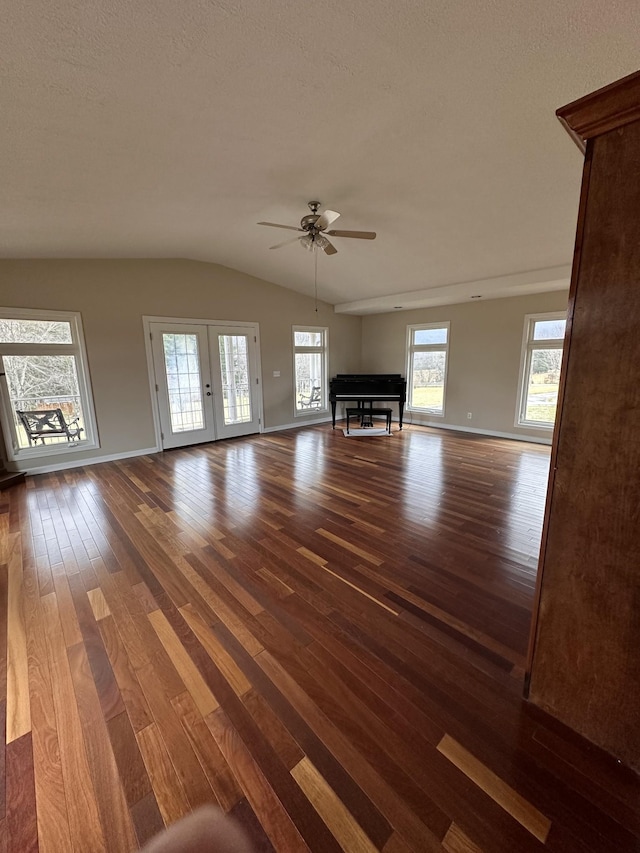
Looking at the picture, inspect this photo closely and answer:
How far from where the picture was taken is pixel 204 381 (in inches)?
229

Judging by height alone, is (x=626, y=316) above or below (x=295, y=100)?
below

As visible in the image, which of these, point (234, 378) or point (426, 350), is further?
point (426, 350)

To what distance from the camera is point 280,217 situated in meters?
3.86

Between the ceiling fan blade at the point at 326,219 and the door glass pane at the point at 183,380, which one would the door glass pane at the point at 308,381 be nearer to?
the door glass pane at the point at 183,380

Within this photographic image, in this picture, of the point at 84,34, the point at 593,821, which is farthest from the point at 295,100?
the point at 593,821

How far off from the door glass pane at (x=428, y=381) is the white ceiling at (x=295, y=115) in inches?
119

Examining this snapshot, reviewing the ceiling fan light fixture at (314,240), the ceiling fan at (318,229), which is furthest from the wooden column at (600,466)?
the ceiling fan light fixture at (314,240)

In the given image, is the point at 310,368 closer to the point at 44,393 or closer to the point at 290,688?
the point at 44,393

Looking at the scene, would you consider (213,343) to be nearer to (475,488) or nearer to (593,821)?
(475,488)

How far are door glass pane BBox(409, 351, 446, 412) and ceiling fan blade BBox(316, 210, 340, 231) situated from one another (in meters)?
4.31

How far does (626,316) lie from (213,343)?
5610 millimetres

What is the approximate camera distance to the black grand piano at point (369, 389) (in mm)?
6836

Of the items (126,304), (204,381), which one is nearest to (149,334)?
(126,304)

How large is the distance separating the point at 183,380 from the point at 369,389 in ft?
11.6
